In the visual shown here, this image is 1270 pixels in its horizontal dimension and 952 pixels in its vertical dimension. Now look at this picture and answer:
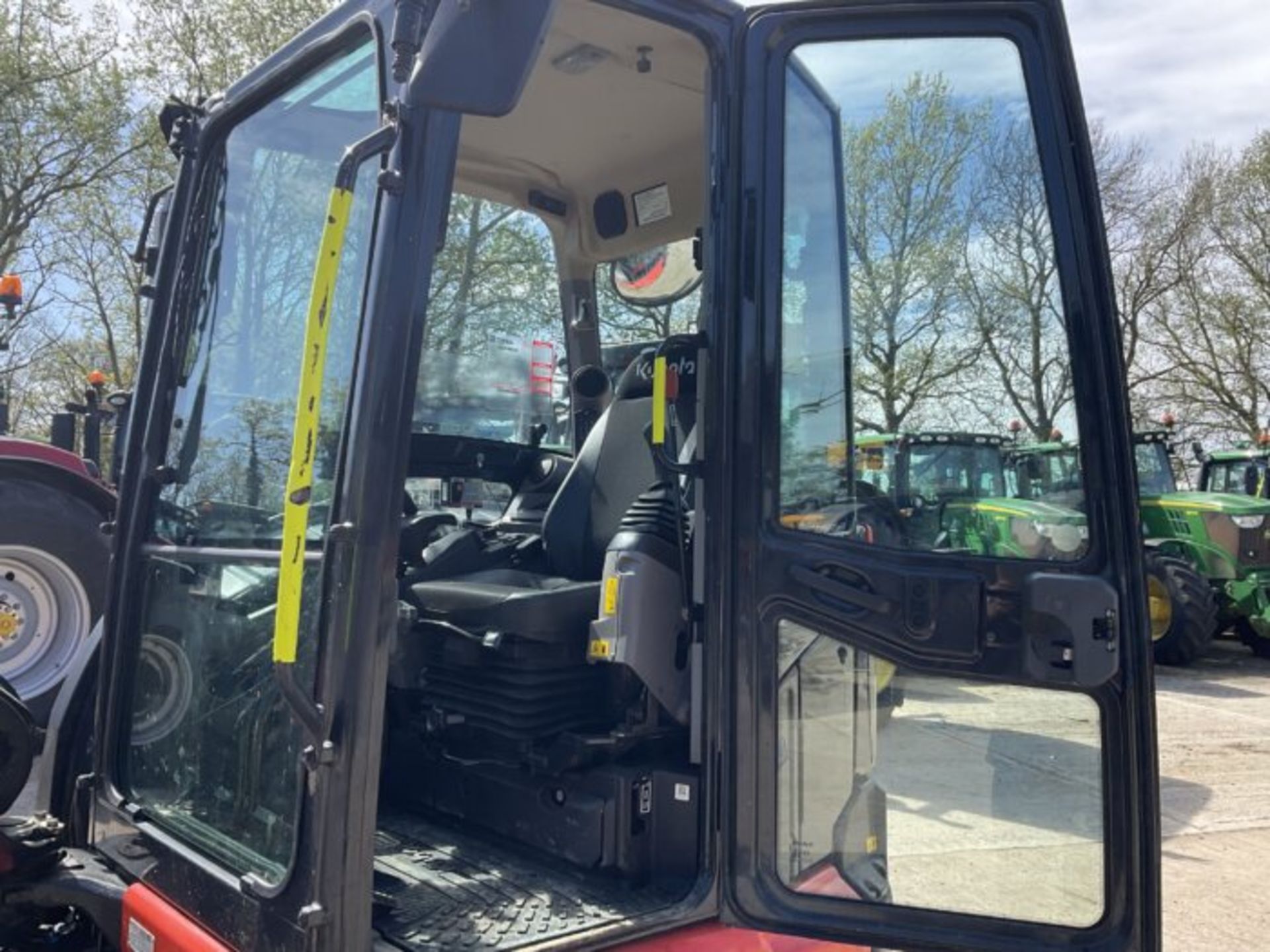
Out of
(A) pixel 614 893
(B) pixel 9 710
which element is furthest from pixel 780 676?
→ (B) pixel 9 710

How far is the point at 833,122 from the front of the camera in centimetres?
181

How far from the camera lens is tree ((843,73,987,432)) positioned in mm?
1802

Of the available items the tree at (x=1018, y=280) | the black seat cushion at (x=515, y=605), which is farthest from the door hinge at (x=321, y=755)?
the tree at (x=1018, y=280)

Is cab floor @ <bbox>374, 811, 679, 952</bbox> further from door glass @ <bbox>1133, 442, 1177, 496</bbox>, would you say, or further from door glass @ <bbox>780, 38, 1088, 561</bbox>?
door glass @ <bbox>1133, 442, 1177, 496</bbox>

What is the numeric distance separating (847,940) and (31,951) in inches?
63.2

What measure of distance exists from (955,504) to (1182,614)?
9.87 metres

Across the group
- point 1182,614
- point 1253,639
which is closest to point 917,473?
point 1182,614

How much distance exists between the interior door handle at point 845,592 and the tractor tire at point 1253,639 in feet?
38.4

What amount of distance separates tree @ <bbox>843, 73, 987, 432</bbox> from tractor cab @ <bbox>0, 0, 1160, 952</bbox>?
13 millimetres

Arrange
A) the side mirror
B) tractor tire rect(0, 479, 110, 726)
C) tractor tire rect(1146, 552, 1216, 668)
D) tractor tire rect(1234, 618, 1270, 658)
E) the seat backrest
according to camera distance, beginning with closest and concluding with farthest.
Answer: the side mirror → the seat backrest → tractor tire rect(0, 479, 110, 726) → tractor tire rect(1146, 552, 1216, 668) → tractor tire rect(1234, 618, 1270, 658)

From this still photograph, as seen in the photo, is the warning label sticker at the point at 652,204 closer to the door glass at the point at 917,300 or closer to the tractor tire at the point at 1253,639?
the door glass at the point at 917,300

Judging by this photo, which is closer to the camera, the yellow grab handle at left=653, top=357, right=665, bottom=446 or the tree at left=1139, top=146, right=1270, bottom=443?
the yellow grab handle at left=653, top=357, right=665, bottom=446

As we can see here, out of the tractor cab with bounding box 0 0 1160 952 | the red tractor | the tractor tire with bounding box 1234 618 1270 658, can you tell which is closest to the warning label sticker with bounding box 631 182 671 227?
the tractor cab with bounding box 0 0 1160 952

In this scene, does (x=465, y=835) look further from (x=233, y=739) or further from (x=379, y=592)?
(x=379, y=592)
